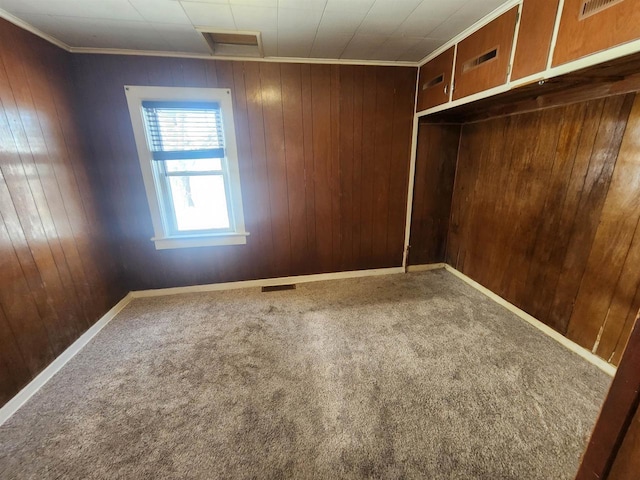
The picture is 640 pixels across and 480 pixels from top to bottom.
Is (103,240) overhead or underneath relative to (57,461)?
overhead

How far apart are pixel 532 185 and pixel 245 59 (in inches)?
108

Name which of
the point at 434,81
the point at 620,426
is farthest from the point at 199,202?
the point at 620,426

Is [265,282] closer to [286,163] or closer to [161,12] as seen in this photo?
[286,163]

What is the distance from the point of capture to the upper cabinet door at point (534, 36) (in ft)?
4.55

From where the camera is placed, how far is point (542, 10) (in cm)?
141

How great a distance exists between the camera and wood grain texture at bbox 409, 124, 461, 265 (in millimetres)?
2906

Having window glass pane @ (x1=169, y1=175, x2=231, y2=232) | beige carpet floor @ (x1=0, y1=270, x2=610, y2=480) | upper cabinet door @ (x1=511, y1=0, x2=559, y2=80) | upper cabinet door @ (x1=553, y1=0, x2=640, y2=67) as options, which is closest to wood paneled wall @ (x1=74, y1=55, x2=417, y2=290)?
window glass pane @ (x1=169, y1=175, x2=231, y2=232)

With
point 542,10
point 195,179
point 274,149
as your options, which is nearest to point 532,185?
point 542,10

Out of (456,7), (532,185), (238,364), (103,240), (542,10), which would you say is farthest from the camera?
(103,240)

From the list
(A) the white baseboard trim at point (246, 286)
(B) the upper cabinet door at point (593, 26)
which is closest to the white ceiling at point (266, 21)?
(B) the upper cabinet door at point (593, 26)

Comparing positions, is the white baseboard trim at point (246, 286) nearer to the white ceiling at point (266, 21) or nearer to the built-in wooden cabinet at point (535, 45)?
the built-in wooden cabinet at point (535, 45)

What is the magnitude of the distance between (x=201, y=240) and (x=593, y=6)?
3.11 metres

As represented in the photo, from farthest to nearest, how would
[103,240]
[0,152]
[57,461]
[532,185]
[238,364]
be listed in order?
[103,240] < [532,185] < [238,364] < [0,152] < [57,461]

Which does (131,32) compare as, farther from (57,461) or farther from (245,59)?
(57,461)
